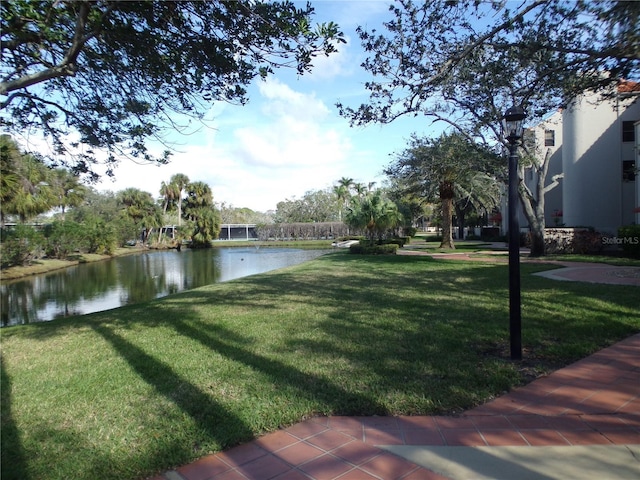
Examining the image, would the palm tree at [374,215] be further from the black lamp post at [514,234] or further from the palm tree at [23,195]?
the black lamp post at [514,234]

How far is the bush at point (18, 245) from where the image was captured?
23750 mm

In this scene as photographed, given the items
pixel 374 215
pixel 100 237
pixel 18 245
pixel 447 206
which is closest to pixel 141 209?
pixel 100 237

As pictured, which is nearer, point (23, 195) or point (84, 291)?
point (84, 291)

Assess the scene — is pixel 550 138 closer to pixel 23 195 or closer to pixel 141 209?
pixel 23 195

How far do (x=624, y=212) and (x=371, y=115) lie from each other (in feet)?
67.1

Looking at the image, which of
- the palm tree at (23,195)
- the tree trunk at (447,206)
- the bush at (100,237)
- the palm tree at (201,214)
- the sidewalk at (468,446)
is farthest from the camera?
the palm tree at (201,214)

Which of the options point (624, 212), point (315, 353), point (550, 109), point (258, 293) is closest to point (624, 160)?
point (624, 212)

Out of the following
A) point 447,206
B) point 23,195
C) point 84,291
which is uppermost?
point 23,195

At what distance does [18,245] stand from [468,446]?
96.9 ft

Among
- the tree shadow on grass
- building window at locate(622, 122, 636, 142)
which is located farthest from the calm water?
building window at locate(622, 122, 636, 142)

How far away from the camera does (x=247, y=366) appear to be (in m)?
4.36

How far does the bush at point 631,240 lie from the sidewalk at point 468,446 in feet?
46.6

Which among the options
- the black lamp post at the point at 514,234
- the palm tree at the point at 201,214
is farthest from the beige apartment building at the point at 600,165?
the palm tree at the point at 201,214

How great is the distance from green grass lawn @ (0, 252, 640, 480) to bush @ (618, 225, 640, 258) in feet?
26.9
